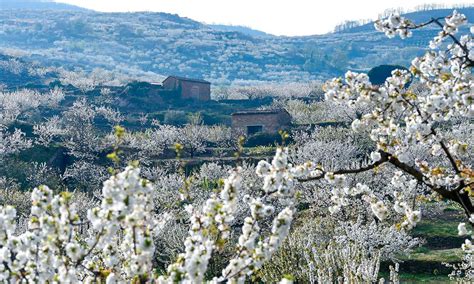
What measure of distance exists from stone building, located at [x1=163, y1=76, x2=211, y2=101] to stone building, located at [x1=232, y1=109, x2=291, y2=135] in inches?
867

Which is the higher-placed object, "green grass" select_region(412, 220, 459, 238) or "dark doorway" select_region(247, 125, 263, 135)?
"green grass" select_region(412, 220, 459, 238)

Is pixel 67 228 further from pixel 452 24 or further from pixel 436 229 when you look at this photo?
pixel 436 229

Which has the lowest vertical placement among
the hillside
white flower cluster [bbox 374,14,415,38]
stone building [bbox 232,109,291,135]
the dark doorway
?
the hillside

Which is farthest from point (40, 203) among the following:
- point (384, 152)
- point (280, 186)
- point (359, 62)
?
point (359, 62)

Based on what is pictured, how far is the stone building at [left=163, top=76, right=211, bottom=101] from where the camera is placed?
7781cm

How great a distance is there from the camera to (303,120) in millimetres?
59812

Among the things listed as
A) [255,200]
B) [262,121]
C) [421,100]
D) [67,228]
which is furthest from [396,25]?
[262,121]

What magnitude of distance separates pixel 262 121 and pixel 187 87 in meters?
24.1

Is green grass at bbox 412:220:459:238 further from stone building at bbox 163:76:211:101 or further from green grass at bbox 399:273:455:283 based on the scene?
stone building at bbox 163:76:211:101

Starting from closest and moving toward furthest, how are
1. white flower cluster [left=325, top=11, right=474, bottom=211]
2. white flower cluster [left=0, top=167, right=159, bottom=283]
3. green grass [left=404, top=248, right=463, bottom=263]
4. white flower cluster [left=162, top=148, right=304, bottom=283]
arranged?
white flower cluster [left=0, top=167, right=159, bottom=283] < white flower cluster [left=162, top=148, right=304, bottom=283] < white flower cluster [left=325, top=11, right=474, bottom=211] < green grass [left=404, top=248, right=463, bottom=263]

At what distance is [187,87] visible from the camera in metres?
78.6

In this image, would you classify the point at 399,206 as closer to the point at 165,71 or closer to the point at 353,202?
the point at 353,202

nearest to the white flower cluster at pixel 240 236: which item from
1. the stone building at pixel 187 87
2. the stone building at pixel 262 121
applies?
the stone building at pixel 262 121

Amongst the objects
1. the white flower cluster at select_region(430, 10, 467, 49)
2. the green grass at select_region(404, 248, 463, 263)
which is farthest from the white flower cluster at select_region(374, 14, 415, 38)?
the green grass at select_region(404, 248, 463, 263)
